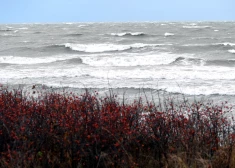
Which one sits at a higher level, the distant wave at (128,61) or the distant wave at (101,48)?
the distant wave at (101,48)

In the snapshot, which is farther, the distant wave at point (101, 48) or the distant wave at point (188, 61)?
the distant wave at point (101, 48)

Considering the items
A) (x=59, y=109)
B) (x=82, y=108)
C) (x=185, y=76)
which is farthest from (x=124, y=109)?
(x=185, y=76)

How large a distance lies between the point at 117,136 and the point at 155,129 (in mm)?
647

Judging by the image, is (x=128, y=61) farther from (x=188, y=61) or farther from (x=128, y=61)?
(x=188, y=61)

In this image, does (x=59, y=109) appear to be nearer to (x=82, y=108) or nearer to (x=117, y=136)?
(x=82, y=108)

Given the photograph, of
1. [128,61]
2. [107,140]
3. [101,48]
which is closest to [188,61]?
[128,61]

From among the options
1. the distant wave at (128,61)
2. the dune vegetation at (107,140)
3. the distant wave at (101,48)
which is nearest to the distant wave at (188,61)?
the distant wave at (128,61)

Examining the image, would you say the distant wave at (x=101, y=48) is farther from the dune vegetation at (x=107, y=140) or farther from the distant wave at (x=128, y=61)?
the dune vegetation at (x=107, y=140)

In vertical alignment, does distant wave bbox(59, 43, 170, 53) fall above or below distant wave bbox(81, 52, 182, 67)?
above

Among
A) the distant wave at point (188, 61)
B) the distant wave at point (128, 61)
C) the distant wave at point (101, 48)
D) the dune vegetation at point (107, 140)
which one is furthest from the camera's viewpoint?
the distant wave at point (101, 48)

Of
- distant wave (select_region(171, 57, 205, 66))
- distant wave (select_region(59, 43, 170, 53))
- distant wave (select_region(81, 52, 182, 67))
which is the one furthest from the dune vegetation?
distant wave (select_region(59, 43, 170, 53))

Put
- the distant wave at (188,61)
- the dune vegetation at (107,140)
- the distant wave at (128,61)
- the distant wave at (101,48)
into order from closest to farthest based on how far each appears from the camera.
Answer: the dune vegetation at (107,140)
the distant wave at (188,61)
the distant wave at (128,61)
the distant wave at (101,48)

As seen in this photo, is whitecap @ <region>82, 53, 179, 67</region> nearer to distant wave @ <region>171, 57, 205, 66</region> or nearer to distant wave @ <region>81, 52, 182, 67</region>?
distant wave @ <region>81, 52, 182, 67</region>

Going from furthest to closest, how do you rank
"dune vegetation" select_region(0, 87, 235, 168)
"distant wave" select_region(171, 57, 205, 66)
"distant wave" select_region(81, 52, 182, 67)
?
"distant wave" select_region(81, 52, 182, 67) → "distant wave" select_region(171, 57, 205, 66) → "dune vegetation" select_region(0, 87, 235, 168)
